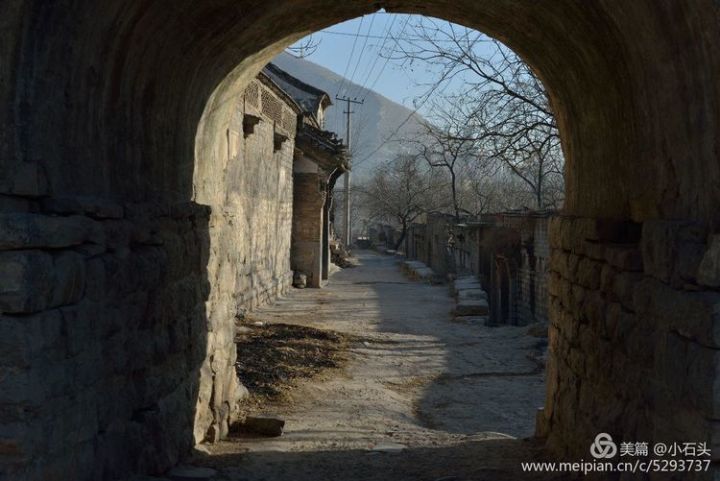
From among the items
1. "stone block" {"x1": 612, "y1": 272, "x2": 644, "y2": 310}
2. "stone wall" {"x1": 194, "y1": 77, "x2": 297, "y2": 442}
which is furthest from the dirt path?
"stone block" {"x1": 612, "y1": 272, "x2": 644, "y2": 310}

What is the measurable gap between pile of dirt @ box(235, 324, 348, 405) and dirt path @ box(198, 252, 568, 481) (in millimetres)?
271

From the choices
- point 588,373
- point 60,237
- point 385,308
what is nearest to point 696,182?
point 588,373

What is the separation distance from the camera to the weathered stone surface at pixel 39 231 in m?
3.07

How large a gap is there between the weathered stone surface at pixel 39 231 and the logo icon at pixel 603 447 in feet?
9.64

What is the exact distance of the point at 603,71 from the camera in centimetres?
464

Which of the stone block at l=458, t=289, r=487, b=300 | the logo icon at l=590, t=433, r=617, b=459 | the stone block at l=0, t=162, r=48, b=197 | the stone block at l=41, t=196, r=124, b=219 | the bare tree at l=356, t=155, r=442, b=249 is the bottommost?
the stone block at l=458, t=289, r=487, b=300

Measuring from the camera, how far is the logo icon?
409 cm

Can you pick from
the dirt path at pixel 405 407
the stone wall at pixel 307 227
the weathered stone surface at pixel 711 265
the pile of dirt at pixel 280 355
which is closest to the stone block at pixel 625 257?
the weathered stone surface at pixel 711 265

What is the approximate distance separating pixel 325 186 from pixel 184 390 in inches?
694

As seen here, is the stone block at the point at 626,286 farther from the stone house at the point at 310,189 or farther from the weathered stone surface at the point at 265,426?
the stone house at the point at 310,189

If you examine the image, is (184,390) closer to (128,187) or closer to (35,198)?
(128,187)

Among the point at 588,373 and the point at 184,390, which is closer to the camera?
the point at 588,373

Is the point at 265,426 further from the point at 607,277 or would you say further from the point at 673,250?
the point at 673,250

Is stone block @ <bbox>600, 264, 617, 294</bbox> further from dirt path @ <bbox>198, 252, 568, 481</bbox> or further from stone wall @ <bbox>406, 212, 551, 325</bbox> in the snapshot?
stone wall @ <bbox>406, 212, 551, 325</bbox>
